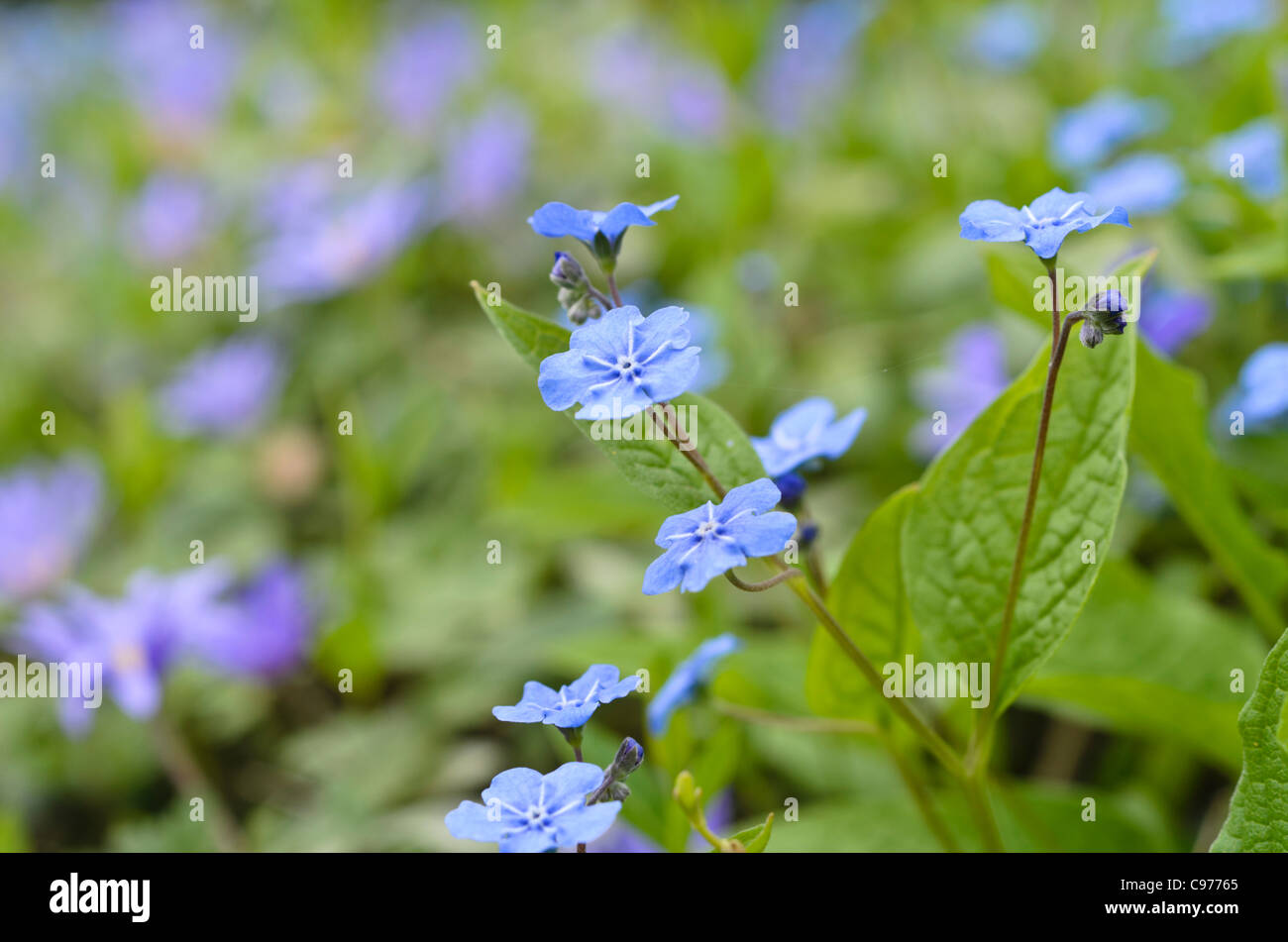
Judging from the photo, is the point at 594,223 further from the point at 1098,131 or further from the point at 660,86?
the point at 660,86

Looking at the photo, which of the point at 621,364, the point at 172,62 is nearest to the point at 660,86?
the point at 172,62

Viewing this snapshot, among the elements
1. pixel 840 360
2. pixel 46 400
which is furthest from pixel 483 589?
pixel 46 400

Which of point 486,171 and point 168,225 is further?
point 168,225

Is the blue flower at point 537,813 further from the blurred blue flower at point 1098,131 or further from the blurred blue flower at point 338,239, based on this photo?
the blurred blue flower at point 338,239

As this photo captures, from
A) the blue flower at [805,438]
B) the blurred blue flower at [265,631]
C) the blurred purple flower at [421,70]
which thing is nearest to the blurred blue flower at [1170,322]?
the blue flower at [805,438]

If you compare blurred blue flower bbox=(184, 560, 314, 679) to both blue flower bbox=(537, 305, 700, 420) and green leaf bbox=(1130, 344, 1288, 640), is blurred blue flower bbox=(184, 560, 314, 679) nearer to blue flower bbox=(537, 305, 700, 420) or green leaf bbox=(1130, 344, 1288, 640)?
blue flower bbox=(537, 305, 700, 420)

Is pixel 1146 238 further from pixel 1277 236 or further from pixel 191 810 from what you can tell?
pixel 191 810
